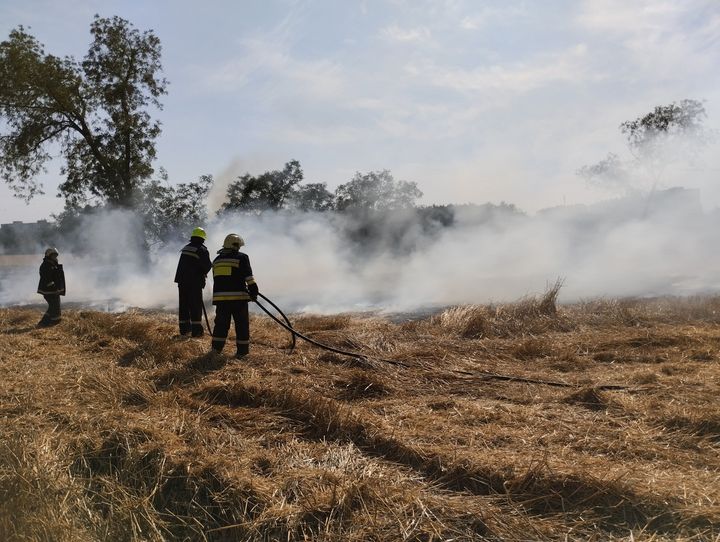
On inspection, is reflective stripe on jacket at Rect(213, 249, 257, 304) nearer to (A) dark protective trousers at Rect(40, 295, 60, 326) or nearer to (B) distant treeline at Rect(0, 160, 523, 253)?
(A) dark protective trousers at Rect(40, 295, 60, 326)

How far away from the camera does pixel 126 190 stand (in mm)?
22609

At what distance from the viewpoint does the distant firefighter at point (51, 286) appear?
35.3 ft

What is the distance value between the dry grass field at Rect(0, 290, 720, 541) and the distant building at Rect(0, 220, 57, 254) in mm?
23933

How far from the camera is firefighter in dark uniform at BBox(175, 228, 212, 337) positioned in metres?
8.88

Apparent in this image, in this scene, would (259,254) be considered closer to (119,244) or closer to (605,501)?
(119,244)

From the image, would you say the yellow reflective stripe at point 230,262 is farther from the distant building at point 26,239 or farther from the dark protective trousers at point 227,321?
the distant building at point 26,239

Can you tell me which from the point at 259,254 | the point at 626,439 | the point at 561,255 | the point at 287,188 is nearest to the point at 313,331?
the point at 626,439

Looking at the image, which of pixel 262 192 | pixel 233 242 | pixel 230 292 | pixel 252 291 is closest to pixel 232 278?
pixel 230 292

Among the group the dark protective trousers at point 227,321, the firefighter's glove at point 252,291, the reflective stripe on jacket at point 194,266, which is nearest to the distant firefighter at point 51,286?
the reflective stripe on jacket at point 194,266

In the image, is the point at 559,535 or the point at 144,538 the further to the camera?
the point at 144,538

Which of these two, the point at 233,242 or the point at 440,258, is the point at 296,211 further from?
the point at 233,242

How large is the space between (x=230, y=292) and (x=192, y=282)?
2026 mm

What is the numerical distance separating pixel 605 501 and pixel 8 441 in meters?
3.92

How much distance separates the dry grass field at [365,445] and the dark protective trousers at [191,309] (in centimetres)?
175
